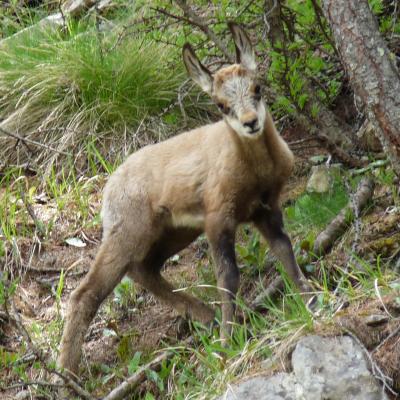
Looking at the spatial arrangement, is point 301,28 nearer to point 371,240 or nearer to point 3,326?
point 371,240

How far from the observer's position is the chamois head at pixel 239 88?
18.3 ft

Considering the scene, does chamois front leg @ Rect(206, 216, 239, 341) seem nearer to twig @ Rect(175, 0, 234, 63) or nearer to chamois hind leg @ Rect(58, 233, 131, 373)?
chamois hind leg @ Rect(58, 233, 131, 373)

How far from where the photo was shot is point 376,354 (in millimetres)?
4586

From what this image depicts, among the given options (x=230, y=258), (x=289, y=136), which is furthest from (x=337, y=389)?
(x=289, y=136)

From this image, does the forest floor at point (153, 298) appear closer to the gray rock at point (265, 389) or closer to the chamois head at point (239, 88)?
the gray rock at point (265, 389)

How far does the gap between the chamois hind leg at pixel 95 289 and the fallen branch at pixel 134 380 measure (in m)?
0.58

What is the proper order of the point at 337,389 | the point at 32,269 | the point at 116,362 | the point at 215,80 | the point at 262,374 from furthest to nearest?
1. the point at 32,269
2. the point at 116,362
3. the point at 215,80
4. the point at 262,374
5. the point at 337,389

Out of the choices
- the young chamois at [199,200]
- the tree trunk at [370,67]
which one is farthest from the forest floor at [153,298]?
the tree trunk at [370,67]

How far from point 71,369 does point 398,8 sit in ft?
12.7

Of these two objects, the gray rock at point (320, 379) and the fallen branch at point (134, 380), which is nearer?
the gray rock at point (320, 379)

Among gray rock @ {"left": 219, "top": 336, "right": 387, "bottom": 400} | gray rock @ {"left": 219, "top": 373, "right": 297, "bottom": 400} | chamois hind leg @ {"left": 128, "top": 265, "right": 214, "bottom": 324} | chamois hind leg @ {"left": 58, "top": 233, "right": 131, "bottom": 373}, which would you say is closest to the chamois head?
chamois hind leg @ {"left": 58, "top": 233, "right": 131, "bottom": 373}

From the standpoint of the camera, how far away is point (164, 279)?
6668mm

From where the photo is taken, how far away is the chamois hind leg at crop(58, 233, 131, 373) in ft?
20.5

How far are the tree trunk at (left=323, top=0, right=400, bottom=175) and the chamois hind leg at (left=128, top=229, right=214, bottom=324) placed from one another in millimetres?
1695
